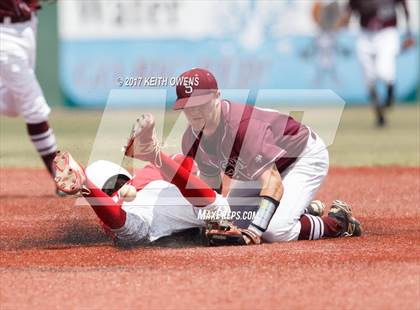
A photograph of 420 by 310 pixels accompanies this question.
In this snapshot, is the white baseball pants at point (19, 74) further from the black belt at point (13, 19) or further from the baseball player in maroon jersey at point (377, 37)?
the baseball player in maroon jersey at point (377, 37)

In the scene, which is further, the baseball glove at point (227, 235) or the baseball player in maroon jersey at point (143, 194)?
the baseball glove at point (227, 235)

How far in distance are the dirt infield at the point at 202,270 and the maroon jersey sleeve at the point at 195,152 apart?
63 centimetres

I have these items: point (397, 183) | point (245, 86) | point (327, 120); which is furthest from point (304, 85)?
A: point (397, 183)

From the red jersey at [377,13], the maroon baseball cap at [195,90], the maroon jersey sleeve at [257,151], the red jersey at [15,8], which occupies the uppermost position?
the maroon baseball cap at [195,90]

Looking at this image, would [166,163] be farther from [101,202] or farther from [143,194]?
[143,194]

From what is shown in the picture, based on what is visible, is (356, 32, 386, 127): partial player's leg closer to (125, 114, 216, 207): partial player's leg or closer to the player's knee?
the player's knee

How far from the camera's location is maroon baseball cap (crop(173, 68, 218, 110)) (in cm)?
570

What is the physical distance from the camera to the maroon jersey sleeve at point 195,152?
605 cm

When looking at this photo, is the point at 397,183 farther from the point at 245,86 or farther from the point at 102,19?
the point at 102,19

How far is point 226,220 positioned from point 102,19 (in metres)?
14.5

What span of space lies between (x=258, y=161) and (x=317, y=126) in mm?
9397

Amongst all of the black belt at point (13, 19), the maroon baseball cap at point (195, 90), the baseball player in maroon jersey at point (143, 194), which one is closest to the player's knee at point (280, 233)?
the baseball player in maroon jersey at point (143, 194)

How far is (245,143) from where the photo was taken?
5785 mm

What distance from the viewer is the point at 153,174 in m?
6.64
